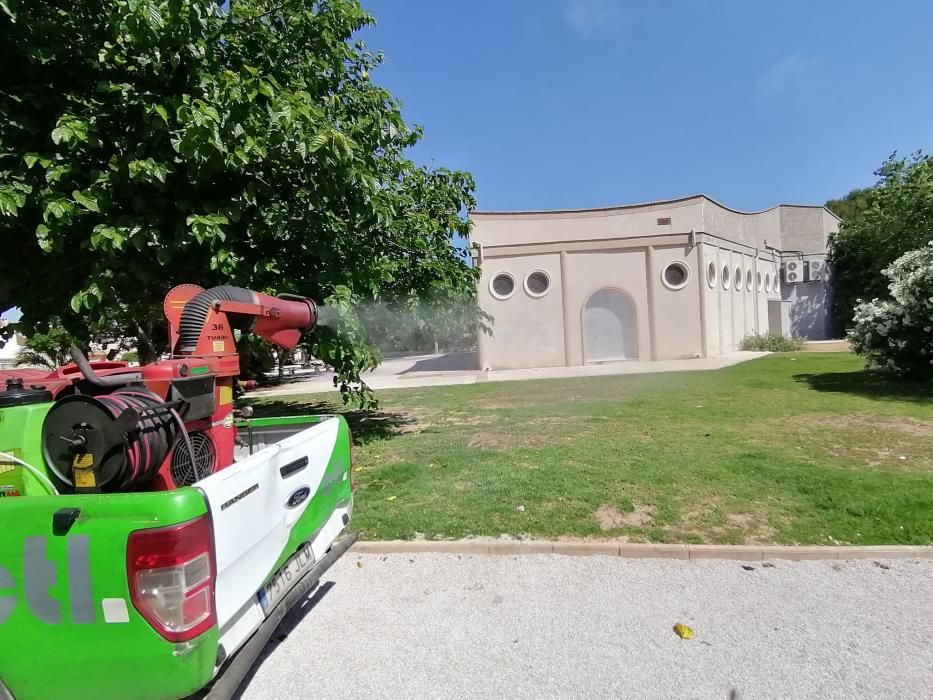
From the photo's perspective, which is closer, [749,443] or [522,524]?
[522,524]

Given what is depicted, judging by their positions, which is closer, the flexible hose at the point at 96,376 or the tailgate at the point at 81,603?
the tailgate at the point at 81,603

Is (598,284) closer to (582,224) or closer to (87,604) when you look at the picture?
(582,224)

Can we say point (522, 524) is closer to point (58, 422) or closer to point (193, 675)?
point (193, 675)

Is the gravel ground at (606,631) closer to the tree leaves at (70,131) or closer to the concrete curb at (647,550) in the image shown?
the concrete curb at (647,550)

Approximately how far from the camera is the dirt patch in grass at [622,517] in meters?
4.51

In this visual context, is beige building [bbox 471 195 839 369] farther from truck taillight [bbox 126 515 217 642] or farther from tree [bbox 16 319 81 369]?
truck taillight [bbox 126 515 217 642]

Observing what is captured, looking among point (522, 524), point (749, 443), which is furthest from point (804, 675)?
point (749, 443)

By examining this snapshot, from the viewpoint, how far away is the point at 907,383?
12.2 meters

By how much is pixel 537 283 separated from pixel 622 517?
19.9 metres

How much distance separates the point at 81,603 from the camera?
5.73 ft

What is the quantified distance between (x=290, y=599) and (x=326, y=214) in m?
4.97

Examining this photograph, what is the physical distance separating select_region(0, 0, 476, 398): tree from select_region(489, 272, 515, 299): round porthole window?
16474 millimetres

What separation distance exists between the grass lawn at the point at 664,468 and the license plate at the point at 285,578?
5.55 feet

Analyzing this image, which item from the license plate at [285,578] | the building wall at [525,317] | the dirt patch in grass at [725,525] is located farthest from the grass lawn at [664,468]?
the building wall at [525,317]
